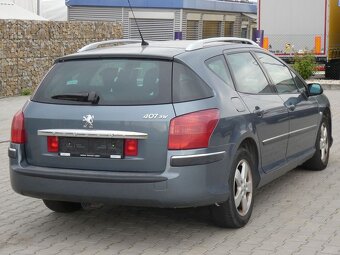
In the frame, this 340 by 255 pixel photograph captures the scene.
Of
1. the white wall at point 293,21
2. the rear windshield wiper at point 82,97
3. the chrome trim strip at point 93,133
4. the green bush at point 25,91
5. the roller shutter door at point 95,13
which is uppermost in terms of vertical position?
the roller shutter door at point 95,13

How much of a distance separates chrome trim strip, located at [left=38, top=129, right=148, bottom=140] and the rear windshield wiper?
264 mm

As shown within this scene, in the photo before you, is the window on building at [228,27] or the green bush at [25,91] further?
the window on building at [228,27]

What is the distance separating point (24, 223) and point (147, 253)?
1447 millimetres

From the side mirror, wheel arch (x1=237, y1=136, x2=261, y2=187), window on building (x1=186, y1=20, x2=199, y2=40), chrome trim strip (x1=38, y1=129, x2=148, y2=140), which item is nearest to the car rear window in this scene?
chrome trim strip (x1=38, y1=129, x2=148, y2=140)

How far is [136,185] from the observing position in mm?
5250

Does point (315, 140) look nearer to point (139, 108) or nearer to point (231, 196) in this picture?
point (231, 196)

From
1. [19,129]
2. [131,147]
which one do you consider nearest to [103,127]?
[131,147]

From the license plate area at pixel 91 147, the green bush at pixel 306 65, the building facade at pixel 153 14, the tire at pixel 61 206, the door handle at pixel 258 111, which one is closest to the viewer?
the license plate area at pixel 91 147

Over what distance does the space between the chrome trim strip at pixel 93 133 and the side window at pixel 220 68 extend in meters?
0.96

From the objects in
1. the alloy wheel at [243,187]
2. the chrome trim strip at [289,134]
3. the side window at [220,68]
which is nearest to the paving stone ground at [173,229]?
the alloy wheel at [243,187]

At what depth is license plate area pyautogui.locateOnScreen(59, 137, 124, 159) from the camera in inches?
211

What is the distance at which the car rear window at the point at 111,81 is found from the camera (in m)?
5.47

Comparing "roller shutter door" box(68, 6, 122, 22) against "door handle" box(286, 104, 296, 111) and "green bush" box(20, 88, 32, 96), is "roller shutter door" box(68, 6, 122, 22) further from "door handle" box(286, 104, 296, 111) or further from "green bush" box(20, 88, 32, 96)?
"door handle" box(286, 104, 296, 111)

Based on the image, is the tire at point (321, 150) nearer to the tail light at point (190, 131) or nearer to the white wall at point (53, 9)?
the tail light at point (190, 131)
